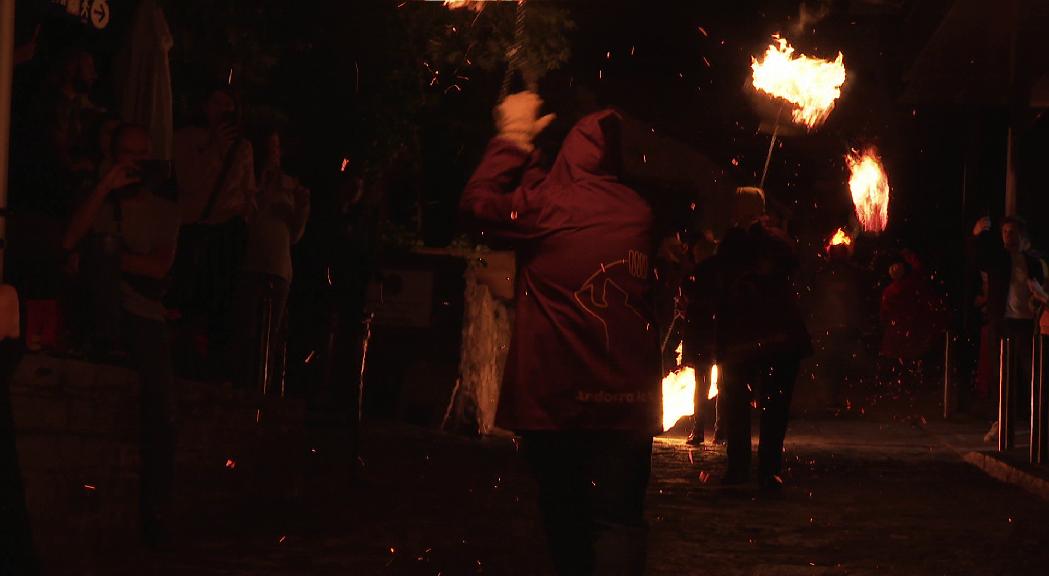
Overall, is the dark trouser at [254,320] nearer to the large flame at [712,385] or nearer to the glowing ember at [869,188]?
the large flame at [712,385]

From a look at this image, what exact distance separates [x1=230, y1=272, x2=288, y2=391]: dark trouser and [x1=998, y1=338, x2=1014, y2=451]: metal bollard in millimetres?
6013

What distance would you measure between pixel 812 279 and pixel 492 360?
1154 cm

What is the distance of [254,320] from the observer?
1263 cm

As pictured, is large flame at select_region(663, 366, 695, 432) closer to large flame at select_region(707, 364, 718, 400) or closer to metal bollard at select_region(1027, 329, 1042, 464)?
large flame at select_region(707, 364, 718, 400)

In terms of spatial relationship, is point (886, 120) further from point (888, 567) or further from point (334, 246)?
point (888, 567)

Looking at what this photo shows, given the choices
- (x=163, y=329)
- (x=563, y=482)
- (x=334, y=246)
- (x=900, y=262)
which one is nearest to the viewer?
(x=563, y=482)

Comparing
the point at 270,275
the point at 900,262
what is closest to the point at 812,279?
the point at 900,262

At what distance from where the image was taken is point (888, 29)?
32.9m

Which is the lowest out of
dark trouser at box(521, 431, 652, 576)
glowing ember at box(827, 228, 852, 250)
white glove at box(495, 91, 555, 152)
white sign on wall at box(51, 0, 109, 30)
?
dark trouser at box(521, 431, 652, 576)

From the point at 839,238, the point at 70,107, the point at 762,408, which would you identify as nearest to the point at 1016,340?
the point at 762,408

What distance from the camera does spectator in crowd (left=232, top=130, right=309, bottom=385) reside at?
12453mm

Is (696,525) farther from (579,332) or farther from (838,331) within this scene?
(838,331)

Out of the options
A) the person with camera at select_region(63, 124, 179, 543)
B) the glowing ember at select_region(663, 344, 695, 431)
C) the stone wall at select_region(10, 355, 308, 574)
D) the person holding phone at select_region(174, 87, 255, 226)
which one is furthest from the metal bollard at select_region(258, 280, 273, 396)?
the glowing ember at select_region(663, 344, 695, 431)

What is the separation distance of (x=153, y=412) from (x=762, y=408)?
4.48m
